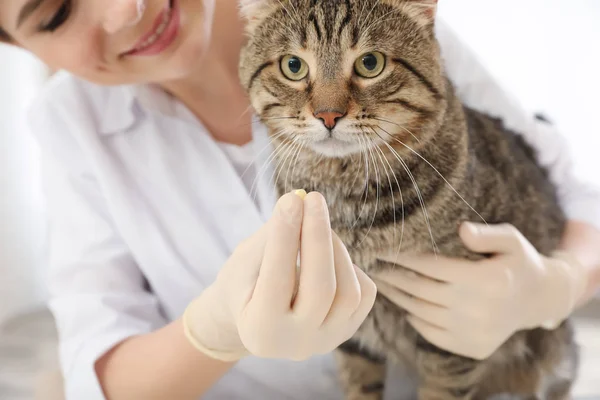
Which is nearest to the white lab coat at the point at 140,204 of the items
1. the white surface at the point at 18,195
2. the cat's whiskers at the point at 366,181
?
the cat's whiskers at the point at 366,181

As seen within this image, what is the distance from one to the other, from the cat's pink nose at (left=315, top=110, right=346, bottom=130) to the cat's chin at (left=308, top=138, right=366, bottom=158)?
3cm

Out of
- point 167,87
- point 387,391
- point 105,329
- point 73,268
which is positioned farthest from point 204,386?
point 167,87

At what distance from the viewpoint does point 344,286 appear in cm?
61

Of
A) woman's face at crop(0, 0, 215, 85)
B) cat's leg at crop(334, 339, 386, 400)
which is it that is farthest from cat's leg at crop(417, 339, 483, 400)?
woman's face at crop(0, 0, 215, 85)

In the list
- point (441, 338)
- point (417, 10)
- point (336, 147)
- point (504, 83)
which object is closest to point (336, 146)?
point (336, 147)

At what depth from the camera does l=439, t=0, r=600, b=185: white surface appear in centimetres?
129

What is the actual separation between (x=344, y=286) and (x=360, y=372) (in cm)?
42

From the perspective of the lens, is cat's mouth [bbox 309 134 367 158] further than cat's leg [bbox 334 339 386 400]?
No

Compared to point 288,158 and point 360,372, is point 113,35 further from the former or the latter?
point 360,372

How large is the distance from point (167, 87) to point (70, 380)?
54 centimetres

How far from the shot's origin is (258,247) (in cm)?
63

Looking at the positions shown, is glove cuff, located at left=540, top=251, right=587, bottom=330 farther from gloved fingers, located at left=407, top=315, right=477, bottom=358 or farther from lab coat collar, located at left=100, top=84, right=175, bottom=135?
lab coat collar, located at left=100, top=84, right=175, bottom=135

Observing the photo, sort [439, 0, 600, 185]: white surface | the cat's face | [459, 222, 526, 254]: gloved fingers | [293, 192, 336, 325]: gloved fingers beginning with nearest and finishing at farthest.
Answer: [293, 192, 336, 325]: gloved fingers < the cat's face < [459, 222, 526, 254]: gloved fingers < [439, 0, 600, 185]: white surface

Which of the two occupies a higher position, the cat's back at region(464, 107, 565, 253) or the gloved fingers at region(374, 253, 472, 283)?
the cat's back at region(464, 107, 565, 253)
